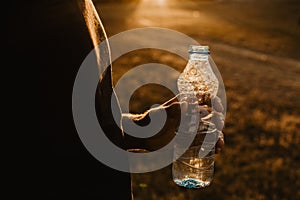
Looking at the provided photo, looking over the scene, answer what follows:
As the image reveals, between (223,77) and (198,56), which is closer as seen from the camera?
(198,56)

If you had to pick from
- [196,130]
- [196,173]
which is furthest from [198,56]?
[196,130]

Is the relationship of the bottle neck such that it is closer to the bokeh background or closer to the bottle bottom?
the bottle bottom

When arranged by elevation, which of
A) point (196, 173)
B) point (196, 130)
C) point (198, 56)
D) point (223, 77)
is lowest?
point (223, 77)

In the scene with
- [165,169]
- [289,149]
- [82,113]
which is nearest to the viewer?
[82,113]

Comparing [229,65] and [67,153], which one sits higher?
[67,153]

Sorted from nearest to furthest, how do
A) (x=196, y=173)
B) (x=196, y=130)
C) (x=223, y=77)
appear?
(x=196, y=130), (x=196, y=173), (x=223, y=77)

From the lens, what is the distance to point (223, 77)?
1448 cm

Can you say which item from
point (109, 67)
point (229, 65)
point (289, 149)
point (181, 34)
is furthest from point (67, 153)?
point (181, 34)

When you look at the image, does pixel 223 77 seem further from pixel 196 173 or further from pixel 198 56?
pixel 198 56

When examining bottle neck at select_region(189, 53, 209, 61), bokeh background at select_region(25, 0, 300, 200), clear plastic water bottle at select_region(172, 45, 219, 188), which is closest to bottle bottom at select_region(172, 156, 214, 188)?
clear plastic water bottle at select_region(172, 45, 219, 188)

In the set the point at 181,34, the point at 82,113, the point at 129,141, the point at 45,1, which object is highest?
the point at 45,1

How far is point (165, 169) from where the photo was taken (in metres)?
8.38

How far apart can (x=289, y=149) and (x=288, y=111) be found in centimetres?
226

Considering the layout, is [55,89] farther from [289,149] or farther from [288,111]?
[288,111]
